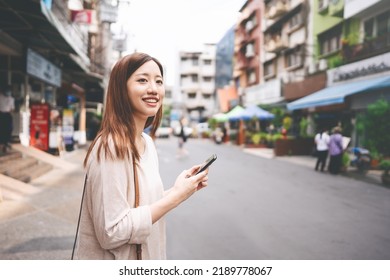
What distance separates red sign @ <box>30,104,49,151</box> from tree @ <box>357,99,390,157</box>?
7.39 metres

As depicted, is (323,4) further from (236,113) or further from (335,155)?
(236,113)

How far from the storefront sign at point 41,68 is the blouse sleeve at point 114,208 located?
5522mm

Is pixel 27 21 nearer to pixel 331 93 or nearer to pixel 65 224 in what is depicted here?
pixel 65 224

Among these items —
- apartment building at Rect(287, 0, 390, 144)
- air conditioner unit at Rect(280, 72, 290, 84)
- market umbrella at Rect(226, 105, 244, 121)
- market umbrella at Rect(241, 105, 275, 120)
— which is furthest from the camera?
market umbrella at Rect(226, 105, 244, 121)

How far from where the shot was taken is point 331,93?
147 inches

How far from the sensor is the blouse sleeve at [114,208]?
44.7 inches

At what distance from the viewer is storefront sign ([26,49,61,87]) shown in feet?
20.0

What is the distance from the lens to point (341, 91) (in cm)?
339

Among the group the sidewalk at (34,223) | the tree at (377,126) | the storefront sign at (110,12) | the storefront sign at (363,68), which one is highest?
the storefront sign at (110,12)

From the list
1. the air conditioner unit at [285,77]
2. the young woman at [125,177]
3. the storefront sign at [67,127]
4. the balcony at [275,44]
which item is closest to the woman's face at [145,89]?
the young woman at [125,177]

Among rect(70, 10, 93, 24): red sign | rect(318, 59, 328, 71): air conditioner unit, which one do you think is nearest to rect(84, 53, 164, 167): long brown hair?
rect(318, 59, 328, 71): air conditioner unit

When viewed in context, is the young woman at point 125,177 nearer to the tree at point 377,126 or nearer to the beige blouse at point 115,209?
the beige blouse at point 115,209

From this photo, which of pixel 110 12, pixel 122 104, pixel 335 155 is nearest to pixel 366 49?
pixel 110 12

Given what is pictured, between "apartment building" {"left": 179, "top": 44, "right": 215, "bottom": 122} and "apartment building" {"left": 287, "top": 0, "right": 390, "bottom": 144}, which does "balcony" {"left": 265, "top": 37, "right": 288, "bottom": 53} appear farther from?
"apartment building" {"left": 179, "top": 44, "right": 215, "bottom": 122}
